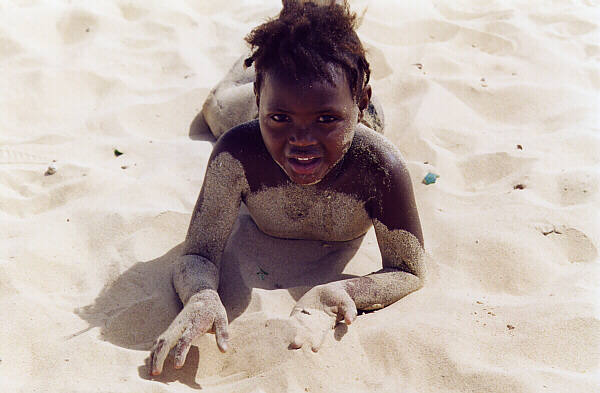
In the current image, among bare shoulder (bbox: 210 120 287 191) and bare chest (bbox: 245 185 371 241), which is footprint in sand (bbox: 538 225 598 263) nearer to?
bare chest (bbox: 245 185 371 241)

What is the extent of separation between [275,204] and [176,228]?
534mm

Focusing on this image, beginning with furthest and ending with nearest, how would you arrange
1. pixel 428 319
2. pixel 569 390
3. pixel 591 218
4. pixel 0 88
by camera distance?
pixel 0 88, pixel 591 218, pixel 428 319, pixel 569 390

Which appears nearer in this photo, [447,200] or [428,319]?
[428,319]

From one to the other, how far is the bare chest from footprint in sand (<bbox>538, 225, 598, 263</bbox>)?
750mm

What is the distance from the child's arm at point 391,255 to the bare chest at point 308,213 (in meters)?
0.10

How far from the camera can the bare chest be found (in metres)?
2.48

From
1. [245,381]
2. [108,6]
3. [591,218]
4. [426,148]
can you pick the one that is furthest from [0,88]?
[591,218]

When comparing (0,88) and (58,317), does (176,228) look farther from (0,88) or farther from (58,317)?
(0,88)

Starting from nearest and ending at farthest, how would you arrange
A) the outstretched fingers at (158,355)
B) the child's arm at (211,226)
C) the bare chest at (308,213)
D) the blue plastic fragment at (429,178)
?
the outstretched fingers at (158,355) < the child's arm at (211,226) < the bare chest at (308,213) < the blue plastic fragment at (429,178)

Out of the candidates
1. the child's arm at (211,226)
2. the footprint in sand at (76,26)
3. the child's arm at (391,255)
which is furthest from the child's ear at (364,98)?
the footprint in sand at (76,26)

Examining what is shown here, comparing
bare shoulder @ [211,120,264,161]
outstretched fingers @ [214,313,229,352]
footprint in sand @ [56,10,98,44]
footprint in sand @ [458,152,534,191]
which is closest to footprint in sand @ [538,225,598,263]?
footprint in sand @ [458,152,534,191]

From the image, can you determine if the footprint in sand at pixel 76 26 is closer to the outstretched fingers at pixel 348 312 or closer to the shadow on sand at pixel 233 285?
the shadow on sand at pixel 233 285

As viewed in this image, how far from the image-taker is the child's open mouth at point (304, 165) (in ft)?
6.99

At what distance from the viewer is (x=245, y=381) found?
193 cm
